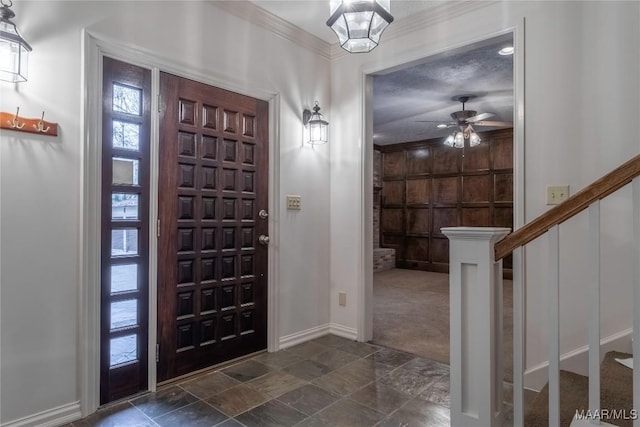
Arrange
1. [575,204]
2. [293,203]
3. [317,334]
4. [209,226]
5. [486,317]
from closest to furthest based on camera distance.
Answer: [575,204] < [486,317] < [209,226] < [293,203] < [317,334]

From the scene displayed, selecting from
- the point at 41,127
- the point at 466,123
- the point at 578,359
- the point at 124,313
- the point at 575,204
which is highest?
the point at 466,123

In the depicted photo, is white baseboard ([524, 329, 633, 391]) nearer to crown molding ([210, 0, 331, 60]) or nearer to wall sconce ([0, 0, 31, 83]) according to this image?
crown molding ([210, 0, 331, 60])

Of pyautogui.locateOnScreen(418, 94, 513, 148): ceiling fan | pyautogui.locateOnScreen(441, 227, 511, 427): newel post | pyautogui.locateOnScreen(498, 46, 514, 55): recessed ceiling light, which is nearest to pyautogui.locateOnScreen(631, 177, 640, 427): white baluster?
pyautogui.locateOnScreen(441, 227, 511, 427): newel post

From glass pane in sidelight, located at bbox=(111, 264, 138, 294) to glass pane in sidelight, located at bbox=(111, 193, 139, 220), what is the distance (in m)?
0.29

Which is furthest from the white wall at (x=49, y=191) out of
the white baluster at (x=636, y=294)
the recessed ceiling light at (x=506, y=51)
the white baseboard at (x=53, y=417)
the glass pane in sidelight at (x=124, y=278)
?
the recessed ceiling light at (x=506, y=51)

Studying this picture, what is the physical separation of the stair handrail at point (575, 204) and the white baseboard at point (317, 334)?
6.40 feet

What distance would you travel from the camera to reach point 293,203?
303 cm

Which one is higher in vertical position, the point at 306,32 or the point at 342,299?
the point at 306,32

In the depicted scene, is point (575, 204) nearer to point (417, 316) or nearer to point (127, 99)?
point (127, 99)

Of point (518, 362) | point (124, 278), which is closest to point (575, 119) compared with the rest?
point (518, 362)

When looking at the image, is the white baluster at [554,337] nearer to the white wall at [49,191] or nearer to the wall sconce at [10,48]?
the white wall at [49,191]

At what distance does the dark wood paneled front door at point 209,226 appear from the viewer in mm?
2324

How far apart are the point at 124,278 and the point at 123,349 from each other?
0.42 meters

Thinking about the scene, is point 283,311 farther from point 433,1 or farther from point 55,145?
point 433,1
